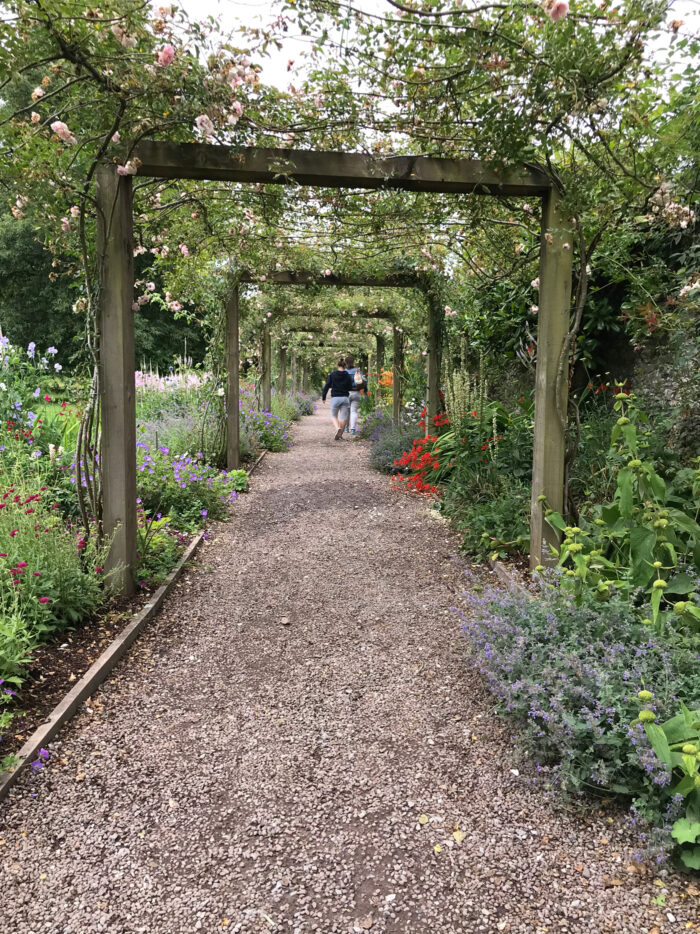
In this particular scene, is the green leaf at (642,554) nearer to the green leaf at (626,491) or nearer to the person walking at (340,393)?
the green leaf at (626,491)

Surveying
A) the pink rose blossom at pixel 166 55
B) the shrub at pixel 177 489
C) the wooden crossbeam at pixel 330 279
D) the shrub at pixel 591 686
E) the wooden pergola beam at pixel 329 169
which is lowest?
the shrub at pixel 591 686

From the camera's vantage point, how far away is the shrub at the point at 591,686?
5.98 ft

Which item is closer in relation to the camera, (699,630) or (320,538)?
(699,630)

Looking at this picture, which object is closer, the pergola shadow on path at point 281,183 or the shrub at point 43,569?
the shrub at point 43,569

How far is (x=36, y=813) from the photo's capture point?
6.24 ft

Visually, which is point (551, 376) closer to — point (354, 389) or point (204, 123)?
point (204, 123)

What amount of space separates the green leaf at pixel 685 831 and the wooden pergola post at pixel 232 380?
254 inches

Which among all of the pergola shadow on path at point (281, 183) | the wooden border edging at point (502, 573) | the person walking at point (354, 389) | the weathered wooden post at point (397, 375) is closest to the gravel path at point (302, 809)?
the wooden border edging at point (502, 573)

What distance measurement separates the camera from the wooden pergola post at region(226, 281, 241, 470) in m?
7.27

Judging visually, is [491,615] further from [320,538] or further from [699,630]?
[320,538]

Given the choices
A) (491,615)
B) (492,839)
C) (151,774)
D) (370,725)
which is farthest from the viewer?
(491,615)

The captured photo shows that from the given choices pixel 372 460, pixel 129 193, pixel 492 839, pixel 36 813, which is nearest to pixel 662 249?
pixel 129 193

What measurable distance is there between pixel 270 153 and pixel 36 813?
10.1ft

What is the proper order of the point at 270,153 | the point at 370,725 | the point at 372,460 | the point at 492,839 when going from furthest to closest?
the point at 372,460
the point at 270,153
the point at 370,725
the point at 492,839
